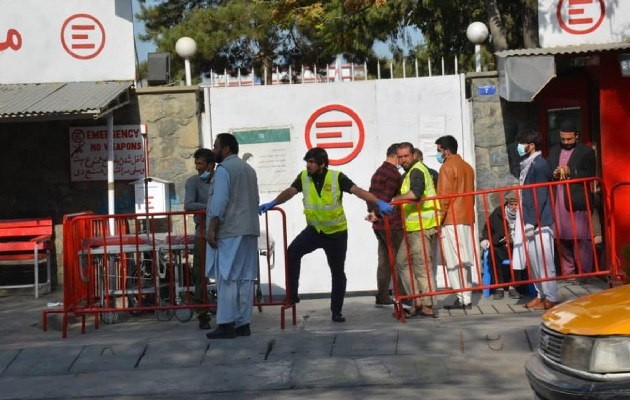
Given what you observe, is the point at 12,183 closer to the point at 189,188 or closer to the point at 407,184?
the point at 189,188

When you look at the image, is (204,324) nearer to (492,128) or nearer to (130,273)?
(130,273)

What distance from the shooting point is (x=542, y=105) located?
13242 millimetres

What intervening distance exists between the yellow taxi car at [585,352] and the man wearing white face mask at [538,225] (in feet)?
14.2

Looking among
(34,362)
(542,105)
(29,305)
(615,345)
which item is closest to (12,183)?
(29,305)

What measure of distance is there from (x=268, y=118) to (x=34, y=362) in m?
5.34

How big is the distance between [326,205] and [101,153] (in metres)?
4.52

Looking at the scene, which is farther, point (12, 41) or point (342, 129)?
point (12, 41)

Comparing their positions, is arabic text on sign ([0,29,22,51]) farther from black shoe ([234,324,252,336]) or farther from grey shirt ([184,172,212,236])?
black shoe ([234,324,252,336])

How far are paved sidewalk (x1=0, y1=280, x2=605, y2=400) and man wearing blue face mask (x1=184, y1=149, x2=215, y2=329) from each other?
0.38 meters

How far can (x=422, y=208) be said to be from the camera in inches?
428

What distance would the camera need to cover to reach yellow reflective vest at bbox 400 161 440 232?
10758 mm

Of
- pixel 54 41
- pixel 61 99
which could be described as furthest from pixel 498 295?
pixel 54 41

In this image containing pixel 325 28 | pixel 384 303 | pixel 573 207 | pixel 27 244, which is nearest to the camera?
pixel 573 207

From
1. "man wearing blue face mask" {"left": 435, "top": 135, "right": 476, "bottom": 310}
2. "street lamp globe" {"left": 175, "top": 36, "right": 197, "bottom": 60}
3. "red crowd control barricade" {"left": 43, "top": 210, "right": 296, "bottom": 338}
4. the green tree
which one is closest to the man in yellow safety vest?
"man wearing blue face mask" {"left": 435, "top": 135, "right": 476, "bottom": 310}
